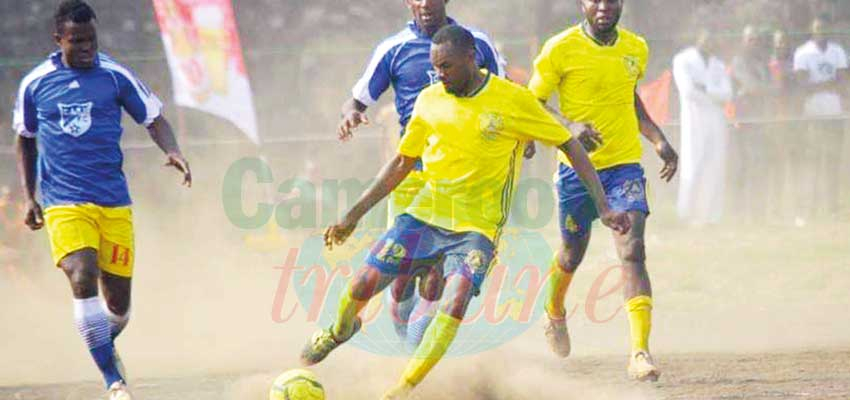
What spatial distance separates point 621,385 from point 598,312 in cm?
429

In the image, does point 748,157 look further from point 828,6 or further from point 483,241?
point 483,241

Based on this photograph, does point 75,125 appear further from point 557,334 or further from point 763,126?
point 763,126

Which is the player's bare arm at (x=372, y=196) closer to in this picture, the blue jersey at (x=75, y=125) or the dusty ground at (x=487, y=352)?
the dusty ground at (x=487, y=352)

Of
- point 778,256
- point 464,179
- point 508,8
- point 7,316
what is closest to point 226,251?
point 7,316

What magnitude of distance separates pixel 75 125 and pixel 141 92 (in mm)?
462

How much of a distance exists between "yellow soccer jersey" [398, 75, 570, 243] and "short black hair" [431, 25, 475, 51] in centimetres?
27

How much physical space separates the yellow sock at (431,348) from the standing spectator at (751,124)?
1010cm

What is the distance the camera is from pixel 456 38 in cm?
757

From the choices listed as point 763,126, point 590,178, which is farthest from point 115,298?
point 763,126

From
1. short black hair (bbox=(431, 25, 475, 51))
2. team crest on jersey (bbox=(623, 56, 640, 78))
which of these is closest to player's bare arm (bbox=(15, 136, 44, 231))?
short black hair (bbox=(431, 25, 475, 51))

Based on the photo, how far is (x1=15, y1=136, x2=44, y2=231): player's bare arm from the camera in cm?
868

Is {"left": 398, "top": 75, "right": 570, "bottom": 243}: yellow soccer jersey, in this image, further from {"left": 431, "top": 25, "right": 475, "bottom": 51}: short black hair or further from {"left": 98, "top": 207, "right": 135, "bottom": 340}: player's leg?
{"left": 98, "top": 207, "right": 135, "bottom": 340}: player's leg

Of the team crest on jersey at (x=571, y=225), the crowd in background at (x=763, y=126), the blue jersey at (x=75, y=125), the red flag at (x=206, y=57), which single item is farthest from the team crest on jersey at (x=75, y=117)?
the crowd in background at (x=763, y=126)

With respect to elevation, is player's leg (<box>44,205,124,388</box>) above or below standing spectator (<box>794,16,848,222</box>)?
below
